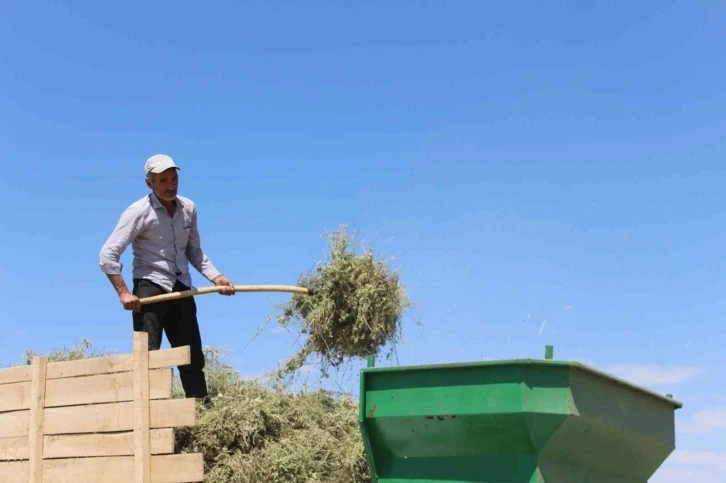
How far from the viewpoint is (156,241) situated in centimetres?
679

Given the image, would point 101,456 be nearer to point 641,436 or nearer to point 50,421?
point 50,421

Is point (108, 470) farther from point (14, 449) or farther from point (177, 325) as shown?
point (177, 325)

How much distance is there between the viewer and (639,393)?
5.33 m

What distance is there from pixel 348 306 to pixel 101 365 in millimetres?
2051

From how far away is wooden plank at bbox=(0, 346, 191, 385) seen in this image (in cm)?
540

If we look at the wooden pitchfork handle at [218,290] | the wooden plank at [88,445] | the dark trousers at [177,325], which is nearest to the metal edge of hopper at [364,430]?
the wooden plank at [88,445]

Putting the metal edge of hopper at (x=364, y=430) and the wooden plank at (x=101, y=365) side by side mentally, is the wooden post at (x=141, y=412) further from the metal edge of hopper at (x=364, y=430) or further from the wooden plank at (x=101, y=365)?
the metal edge of hopper at (x=364, y=430)

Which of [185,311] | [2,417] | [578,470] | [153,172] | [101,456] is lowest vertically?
[578,470]

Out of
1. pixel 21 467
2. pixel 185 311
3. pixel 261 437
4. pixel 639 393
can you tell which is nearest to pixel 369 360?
pixel 261 437

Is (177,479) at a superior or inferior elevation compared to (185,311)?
inferior

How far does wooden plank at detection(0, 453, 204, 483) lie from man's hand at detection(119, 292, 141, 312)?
117cm

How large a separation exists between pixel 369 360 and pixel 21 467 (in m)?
2.64

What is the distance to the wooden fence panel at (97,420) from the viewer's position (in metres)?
5.31

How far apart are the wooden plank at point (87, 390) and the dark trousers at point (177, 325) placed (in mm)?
746
